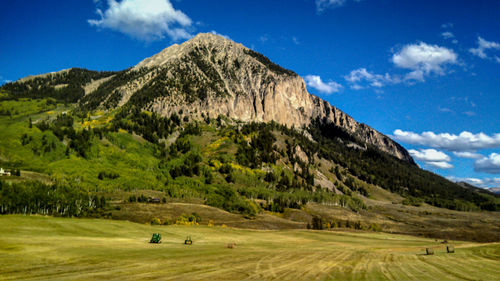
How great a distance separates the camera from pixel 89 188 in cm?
14500

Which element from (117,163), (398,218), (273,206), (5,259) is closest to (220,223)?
(273,206)

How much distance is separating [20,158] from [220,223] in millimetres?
125300

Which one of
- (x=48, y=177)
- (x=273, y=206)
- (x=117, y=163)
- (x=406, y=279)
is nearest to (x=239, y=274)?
(x=406, y=279)

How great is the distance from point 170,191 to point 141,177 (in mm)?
24989

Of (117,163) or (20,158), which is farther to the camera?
(117,163)

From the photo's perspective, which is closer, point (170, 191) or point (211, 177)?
point (170, 191)

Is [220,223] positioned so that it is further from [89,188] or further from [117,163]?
[117,163]

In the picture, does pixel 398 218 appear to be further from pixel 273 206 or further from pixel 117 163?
pixel 117 163

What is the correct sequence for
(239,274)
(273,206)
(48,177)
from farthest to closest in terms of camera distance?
(273,206) → (48,177) → (239,274)

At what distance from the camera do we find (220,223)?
11344 centimetres

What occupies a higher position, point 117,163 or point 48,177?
point 117,163

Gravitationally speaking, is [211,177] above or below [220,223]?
above

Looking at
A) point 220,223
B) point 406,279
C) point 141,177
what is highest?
point 141,177

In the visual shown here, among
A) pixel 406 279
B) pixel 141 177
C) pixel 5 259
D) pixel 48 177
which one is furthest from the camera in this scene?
pixel 141 177
